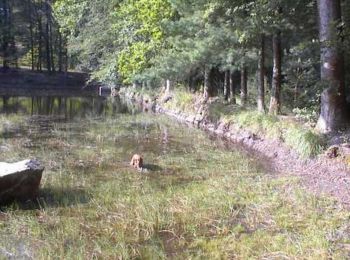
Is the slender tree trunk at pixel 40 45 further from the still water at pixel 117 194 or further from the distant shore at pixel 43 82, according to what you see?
the still water at pixel 117 194

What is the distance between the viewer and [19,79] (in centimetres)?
5259

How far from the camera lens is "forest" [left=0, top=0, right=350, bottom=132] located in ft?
37.3

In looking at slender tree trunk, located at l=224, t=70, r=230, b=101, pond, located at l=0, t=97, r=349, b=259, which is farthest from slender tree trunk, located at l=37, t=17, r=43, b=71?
pond, located at l=0, t=97, r=349, b=259

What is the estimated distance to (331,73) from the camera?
11.2 m

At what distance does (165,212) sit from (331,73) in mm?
5835

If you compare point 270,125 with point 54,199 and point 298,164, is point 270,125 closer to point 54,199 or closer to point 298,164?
point 298,164

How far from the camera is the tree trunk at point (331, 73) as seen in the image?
10.9 meters

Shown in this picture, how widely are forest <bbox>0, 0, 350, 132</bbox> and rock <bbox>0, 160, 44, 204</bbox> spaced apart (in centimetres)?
650

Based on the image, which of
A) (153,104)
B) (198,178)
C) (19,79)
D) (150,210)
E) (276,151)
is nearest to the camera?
(150,210)

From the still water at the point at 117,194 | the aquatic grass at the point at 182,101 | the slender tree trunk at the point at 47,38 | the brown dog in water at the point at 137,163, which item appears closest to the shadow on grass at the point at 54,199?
the still water at the point at 117,194

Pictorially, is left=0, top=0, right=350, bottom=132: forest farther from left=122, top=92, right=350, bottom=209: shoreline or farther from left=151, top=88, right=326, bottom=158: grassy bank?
left=122, top=92, right=350, bottom=209: shoreline

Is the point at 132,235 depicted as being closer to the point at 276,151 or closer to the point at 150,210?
the point at 150,210

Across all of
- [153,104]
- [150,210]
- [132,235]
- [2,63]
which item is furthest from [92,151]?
[2,63]

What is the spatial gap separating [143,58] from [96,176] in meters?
19.9
